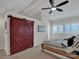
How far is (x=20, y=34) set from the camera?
6574 millimetres

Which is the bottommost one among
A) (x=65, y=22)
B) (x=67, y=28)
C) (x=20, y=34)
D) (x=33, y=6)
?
(x=20, y=34)

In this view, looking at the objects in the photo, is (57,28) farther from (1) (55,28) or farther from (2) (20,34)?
(2) (20,34)

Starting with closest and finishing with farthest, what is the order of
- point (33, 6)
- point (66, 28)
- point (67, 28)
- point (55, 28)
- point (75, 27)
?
1. point (33, 6)
2. point (75, 27)
3. point (67, 28)
4. point (66, 28)
5. point (55, 28)

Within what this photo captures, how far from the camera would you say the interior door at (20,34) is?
19.1ft

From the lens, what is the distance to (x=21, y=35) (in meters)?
6.68

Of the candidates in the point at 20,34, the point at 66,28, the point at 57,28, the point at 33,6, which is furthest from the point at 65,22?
the point at 20,34

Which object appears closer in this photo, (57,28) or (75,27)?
(75,27)

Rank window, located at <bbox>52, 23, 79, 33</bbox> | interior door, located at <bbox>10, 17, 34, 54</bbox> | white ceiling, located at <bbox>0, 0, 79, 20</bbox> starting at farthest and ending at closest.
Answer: window, located at <bbox>52, 23, 79, 33</bbox>
white ceiling, located at <bbox>0, 0, 79, 20</bbox>
interior door, located at <bbox>10, 17, 34, 54</bbox>

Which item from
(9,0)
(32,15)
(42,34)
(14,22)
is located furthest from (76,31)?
(9,0)

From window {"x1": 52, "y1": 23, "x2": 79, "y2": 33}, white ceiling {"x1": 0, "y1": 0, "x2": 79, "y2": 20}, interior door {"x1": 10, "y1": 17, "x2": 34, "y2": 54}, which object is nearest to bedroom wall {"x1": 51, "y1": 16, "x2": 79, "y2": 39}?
window {"x1": 52, "y1": 23, "x2": 79, "y2": 33}

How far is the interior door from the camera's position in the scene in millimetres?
5816

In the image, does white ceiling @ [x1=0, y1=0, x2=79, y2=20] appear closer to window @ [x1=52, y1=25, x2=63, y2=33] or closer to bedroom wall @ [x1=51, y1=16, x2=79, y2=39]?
bedroom wall @ [x1=51, y1=16, x2=79, y2=39]

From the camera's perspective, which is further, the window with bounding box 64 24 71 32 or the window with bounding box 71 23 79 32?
the window with bounding box 64 24 71 32

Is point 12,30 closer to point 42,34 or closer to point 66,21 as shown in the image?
point 42,34
